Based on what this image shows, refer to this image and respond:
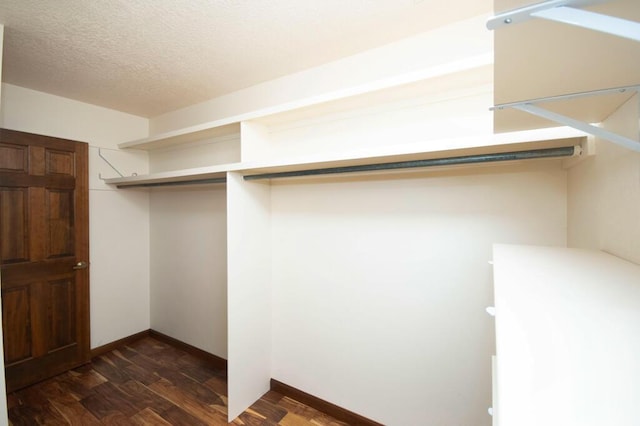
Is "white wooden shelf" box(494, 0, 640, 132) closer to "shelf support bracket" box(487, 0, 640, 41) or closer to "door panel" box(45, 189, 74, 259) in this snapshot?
"shelf support bracket" box(487, 0, 640, 41)

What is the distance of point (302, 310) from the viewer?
221 centimetres

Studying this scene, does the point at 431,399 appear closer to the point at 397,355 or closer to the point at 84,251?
the point at 397,355

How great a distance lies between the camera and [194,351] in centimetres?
290

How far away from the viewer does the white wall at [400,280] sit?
5.00ft

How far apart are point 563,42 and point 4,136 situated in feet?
11.8

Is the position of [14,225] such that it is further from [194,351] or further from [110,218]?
[194,351]

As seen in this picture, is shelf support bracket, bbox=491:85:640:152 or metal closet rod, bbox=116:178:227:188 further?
metal closet rod, bbox=116:178:227:188

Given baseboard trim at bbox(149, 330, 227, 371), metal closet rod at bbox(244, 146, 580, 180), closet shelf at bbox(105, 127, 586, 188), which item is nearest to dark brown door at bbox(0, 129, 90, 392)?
baseboard trim at bbox(149, 330, 227, 371)

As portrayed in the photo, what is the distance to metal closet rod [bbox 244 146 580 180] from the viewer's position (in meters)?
1.14

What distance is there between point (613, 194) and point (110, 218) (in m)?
4.03

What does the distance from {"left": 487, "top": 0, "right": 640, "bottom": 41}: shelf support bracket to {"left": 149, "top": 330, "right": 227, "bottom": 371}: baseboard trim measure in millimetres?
3198

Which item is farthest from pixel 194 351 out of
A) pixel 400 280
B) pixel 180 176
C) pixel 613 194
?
pixel 613 194

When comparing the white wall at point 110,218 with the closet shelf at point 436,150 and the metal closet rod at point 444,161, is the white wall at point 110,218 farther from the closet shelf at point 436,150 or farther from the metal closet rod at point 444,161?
the metal closet rod at point 444,161

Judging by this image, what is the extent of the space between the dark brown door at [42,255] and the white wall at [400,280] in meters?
2.11
